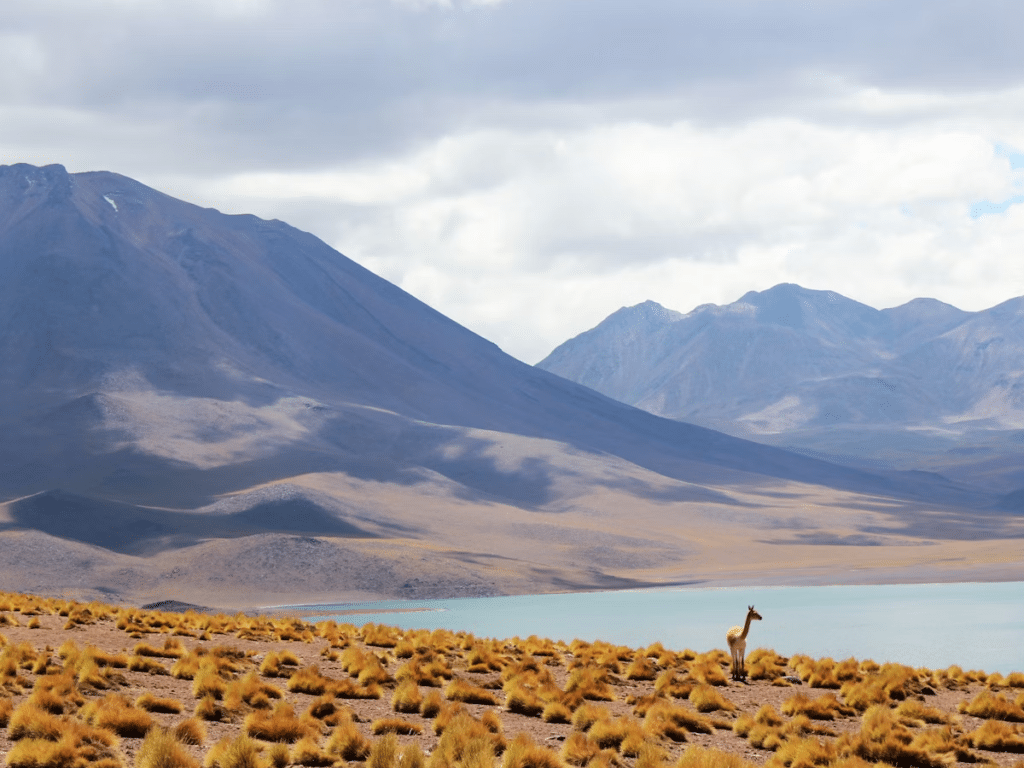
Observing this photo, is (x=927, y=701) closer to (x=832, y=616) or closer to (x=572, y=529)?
(x=832, y=616)

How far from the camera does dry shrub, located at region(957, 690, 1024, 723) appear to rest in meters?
21.5

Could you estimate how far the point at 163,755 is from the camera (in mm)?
14188

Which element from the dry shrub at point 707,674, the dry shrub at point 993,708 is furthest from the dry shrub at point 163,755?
the dry shrub at point 993,708

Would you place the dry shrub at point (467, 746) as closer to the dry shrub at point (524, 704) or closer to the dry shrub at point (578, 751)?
the dry shrub at point (578, 751)

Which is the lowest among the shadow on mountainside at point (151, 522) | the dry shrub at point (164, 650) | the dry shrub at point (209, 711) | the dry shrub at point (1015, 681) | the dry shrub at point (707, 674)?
the dry shrub at point (209, 711)

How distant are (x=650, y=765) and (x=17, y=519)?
134 metres

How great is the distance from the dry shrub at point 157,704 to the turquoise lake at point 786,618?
37588 millimetres

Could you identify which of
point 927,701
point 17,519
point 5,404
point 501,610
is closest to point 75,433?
point 5,404

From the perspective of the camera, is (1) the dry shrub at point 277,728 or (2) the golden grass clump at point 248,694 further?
(2) the golden grass clump at point 248,694

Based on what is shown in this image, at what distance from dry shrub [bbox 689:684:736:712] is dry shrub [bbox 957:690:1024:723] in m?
3.98

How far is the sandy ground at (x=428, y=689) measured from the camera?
18016 mm

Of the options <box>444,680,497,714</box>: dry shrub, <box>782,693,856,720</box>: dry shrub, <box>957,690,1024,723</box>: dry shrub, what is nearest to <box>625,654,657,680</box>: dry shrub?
<box>782,693,856,720</box>: dry shrub

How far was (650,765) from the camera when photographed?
50.3 feet

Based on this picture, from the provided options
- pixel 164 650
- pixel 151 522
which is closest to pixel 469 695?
pixel 164 650
